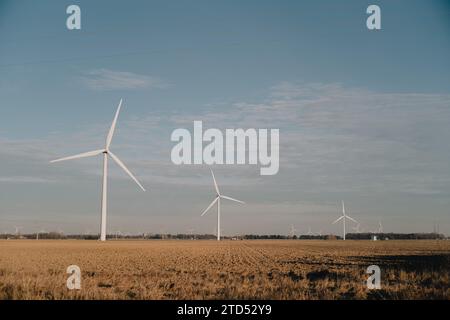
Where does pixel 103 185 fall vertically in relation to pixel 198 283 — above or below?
above

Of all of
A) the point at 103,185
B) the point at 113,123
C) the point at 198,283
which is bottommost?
the point at 198,283

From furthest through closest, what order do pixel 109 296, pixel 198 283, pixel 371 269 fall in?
pixel 371 269 < pixel 198 283 < pixel 109 296

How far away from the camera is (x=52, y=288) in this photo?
22141mm

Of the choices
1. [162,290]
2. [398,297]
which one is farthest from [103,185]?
[398,297]

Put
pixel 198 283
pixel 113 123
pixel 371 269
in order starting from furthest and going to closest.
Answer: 1. pixel 113 123
2. pixel 371 269
3. pixel 198 283
